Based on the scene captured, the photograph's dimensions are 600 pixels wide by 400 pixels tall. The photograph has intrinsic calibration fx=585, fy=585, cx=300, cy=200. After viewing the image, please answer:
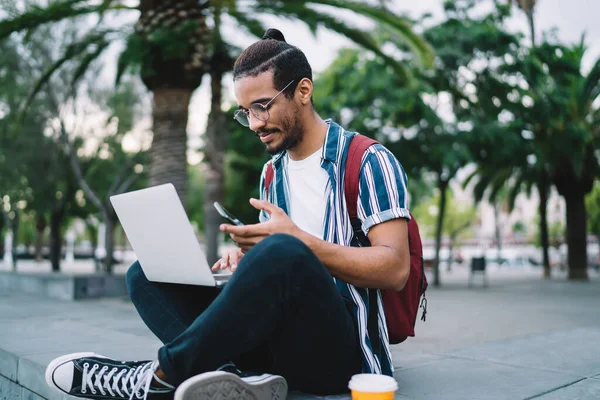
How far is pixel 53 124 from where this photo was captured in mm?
16641

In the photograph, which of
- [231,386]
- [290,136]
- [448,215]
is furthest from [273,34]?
[448,215]

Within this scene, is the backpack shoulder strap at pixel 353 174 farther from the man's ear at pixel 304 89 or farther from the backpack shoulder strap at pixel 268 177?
the backpack shoulder strap at pixel 268 177

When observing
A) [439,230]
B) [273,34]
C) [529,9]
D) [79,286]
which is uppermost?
[529,9]

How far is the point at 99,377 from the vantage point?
2.19 meters

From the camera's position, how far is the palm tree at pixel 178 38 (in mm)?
8375

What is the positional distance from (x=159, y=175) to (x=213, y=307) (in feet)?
23.1

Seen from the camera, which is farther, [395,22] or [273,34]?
[395,22]

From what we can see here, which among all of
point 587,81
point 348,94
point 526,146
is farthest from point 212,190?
point 587,81

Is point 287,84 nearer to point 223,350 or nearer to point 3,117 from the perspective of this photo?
point 223,350

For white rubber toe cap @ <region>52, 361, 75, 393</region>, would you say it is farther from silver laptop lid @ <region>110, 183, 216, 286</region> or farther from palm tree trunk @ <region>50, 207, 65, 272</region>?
palm tree trunk @ <region>50, 207, 65, 272</region>

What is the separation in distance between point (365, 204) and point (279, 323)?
1.77 feet

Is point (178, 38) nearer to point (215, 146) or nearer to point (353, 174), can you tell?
point (215, 146)

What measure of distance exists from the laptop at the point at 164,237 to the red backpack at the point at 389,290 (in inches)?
22.7

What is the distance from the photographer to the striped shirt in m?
2.14
